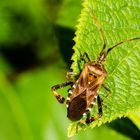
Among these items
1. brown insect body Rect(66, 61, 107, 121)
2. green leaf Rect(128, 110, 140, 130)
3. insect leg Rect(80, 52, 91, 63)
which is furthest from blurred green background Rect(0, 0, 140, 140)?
insect leg Rect(80, 52, 91, 63)

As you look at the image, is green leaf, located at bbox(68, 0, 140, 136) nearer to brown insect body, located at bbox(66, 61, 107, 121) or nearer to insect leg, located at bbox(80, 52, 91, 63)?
insect leg, located at bbox(80, 52, 91, 63)

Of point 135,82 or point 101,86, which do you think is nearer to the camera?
point 135,82

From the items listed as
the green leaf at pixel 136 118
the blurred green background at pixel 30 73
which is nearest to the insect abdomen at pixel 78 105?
the green leaf at pixel 136 118

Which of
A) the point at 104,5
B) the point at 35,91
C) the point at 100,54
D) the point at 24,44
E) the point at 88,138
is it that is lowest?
the point at 88,138

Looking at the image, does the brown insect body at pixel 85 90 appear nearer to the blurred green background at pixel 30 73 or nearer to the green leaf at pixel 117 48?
the green leaf at pixel 117 48

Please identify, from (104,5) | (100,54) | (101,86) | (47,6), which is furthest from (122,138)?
(47,6)

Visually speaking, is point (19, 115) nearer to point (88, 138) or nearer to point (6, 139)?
point (6, 139)

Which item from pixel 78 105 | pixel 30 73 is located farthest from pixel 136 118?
pixel 30 73
